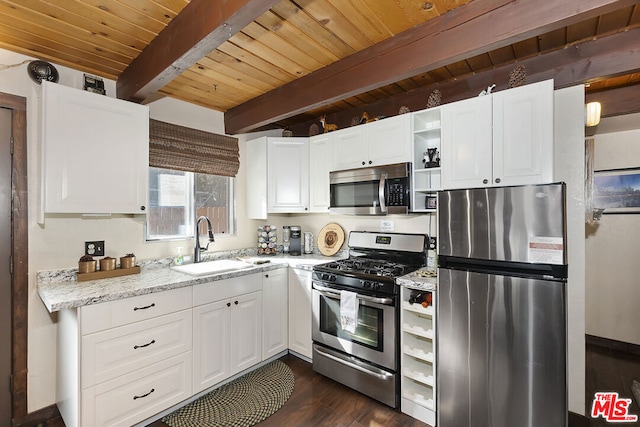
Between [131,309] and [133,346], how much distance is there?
9.4 inches

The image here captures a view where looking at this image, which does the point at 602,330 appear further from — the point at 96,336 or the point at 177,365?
the point at 96,336

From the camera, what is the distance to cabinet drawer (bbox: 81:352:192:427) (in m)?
1.72

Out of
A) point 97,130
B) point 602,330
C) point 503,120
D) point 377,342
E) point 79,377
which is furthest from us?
point 602,330

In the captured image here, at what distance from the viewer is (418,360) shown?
7.07 feet

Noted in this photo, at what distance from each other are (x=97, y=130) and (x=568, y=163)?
3.21 m

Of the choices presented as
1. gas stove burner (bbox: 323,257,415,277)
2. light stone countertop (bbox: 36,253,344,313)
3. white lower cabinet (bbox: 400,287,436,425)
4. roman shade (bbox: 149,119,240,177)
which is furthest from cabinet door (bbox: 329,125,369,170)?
white lower cabinet (bbox: 400,287,436,425)

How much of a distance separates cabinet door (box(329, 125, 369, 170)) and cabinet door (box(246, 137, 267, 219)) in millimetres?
770

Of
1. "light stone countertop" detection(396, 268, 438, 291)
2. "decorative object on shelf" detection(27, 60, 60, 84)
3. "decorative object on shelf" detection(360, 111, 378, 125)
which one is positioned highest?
"decorative object on shelf" detection(27, 60, 60, 84)

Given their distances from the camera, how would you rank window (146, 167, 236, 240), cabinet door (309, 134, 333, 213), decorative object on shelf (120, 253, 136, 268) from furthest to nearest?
cabinet door (309, 134, 333, 213) < window (146, 167, 236, 240) < decorative object on shelf (120, 253, 136, 268)

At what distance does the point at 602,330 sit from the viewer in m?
3.21

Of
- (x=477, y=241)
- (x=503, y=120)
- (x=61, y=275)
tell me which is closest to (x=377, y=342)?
(x=477, y=241)

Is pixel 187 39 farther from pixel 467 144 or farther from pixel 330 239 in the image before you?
pixel 330 239

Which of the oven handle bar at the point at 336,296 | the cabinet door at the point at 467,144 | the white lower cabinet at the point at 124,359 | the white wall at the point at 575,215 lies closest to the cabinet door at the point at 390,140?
the cabinet door at the point at 467,144

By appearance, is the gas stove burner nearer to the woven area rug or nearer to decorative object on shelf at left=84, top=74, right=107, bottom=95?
the woven area rug
